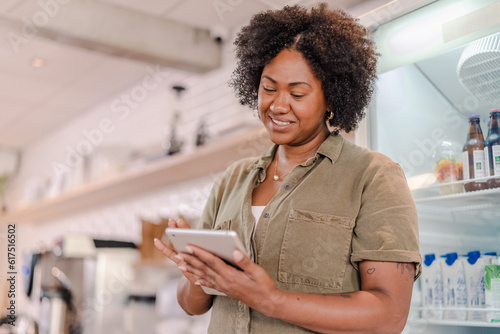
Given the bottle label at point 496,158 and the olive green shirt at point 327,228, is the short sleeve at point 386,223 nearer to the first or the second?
the olive green shirt at point 327,228

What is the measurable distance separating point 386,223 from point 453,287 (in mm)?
659

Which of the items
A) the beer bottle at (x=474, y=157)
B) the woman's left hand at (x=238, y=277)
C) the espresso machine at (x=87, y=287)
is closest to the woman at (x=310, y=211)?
the woman's left hand at (x=238, y=277)

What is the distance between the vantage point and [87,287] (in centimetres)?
373

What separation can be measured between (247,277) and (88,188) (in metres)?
3.44

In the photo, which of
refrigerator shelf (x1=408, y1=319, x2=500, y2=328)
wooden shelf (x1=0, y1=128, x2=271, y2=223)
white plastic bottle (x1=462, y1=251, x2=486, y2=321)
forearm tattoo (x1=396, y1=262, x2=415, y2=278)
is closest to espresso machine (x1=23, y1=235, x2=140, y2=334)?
wooden shelf (x1=0, y1=128, x2=271, y2=223)

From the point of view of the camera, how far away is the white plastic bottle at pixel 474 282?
1542 mm

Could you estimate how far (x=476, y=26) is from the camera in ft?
4.83

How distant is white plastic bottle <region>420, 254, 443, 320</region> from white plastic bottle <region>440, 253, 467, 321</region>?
0.05 feet

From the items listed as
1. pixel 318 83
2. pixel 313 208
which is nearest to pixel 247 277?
pixel 313 208

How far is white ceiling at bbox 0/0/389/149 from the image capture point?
319cm

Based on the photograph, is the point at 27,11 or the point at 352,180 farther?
the point at 27,11

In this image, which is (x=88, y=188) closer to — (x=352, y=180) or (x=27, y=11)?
(x=27, y=11)

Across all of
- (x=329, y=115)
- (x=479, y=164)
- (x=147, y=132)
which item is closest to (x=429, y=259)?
(x=479, y=164)

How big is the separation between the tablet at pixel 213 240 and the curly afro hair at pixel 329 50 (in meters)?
0.53
